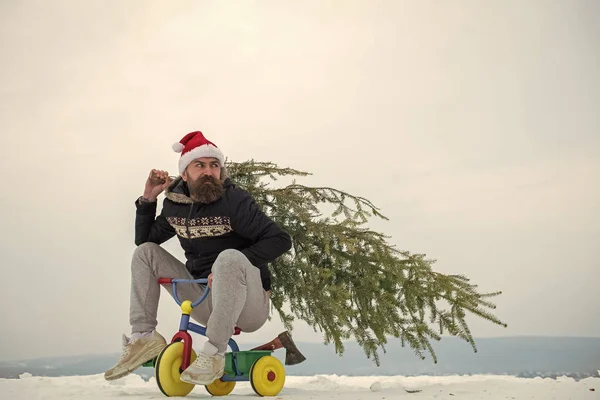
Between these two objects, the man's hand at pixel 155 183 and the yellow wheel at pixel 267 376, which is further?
the man's hand at pixel 155 183

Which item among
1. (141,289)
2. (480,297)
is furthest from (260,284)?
(480,297)

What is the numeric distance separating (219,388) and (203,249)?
2.41 ft

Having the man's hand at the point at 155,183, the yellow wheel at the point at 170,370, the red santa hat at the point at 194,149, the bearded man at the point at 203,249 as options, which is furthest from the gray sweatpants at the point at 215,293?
the red santa hat at the point at 194,149

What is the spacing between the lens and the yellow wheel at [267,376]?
9.73ft

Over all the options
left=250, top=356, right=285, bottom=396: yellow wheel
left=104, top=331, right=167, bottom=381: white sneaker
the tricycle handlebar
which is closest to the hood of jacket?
Answer: the tricycle handlebar

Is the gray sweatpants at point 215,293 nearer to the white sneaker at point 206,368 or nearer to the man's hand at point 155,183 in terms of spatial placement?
the white sneaker at point 206,368

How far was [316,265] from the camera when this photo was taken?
3.80m

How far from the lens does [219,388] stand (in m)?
3.23

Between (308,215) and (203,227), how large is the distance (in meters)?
0.86

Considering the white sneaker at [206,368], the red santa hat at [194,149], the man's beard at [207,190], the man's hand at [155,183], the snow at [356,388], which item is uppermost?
the red santa hat at [194,149]

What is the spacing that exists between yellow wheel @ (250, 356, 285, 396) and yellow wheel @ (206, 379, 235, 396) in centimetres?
30

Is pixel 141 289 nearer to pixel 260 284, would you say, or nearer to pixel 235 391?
pixel 260 284

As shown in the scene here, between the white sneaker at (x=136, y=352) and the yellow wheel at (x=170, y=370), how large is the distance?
18cm

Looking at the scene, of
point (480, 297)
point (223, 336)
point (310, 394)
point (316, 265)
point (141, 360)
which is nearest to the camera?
point (223, 336)
